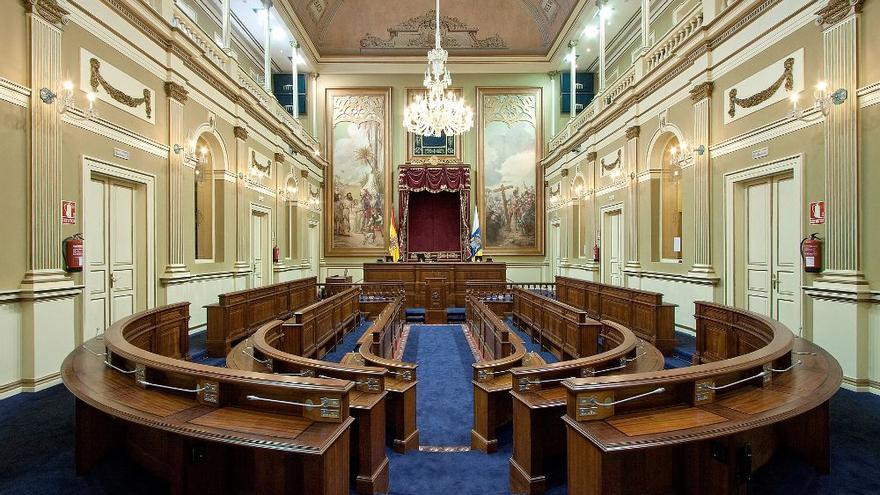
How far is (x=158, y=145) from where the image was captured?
6188 mm

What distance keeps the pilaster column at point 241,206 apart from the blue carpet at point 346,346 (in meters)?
2.51

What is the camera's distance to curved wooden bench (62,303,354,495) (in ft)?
5.91

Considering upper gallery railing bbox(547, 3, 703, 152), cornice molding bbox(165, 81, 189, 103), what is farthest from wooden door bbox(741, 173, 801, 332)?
cornice molding bbox(165, 81, 189, 103)

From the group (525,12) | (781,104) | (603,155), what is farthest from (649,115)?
(525,12)

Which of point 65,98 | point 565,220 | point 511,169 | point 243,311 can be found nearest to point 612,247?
point 565,220

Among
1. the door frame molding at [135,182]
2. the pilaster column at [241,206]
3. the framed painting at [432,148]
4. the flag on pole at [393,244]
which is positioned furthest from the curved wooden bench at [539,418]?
the framed painting at [432,148]

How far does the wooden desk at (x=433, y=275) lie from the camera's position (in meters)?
10.1

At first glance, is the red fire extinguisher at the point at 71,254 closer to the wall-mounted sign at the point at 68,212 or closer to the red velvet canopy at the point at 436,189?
the wall-mounted sign at the point at 68,212

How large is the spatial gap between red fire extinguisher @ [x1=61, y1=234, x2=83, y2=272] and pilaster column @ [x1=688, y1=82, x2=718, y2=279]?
770cm

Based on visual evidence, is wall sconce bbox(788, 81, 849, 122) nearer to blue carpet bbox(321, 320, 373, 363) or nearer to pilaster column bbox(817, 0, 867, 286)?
pilaster column bbox(817, 0, 867, 286)

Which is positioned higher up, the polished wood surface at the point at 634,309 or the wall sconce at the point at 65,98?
the wall sconce at the point at 65,98

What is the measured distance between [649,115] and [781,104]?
3.00 meters

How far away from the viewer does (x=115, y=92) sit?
5.31 metres

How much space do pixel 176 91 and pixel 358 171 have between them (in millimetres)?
8069
